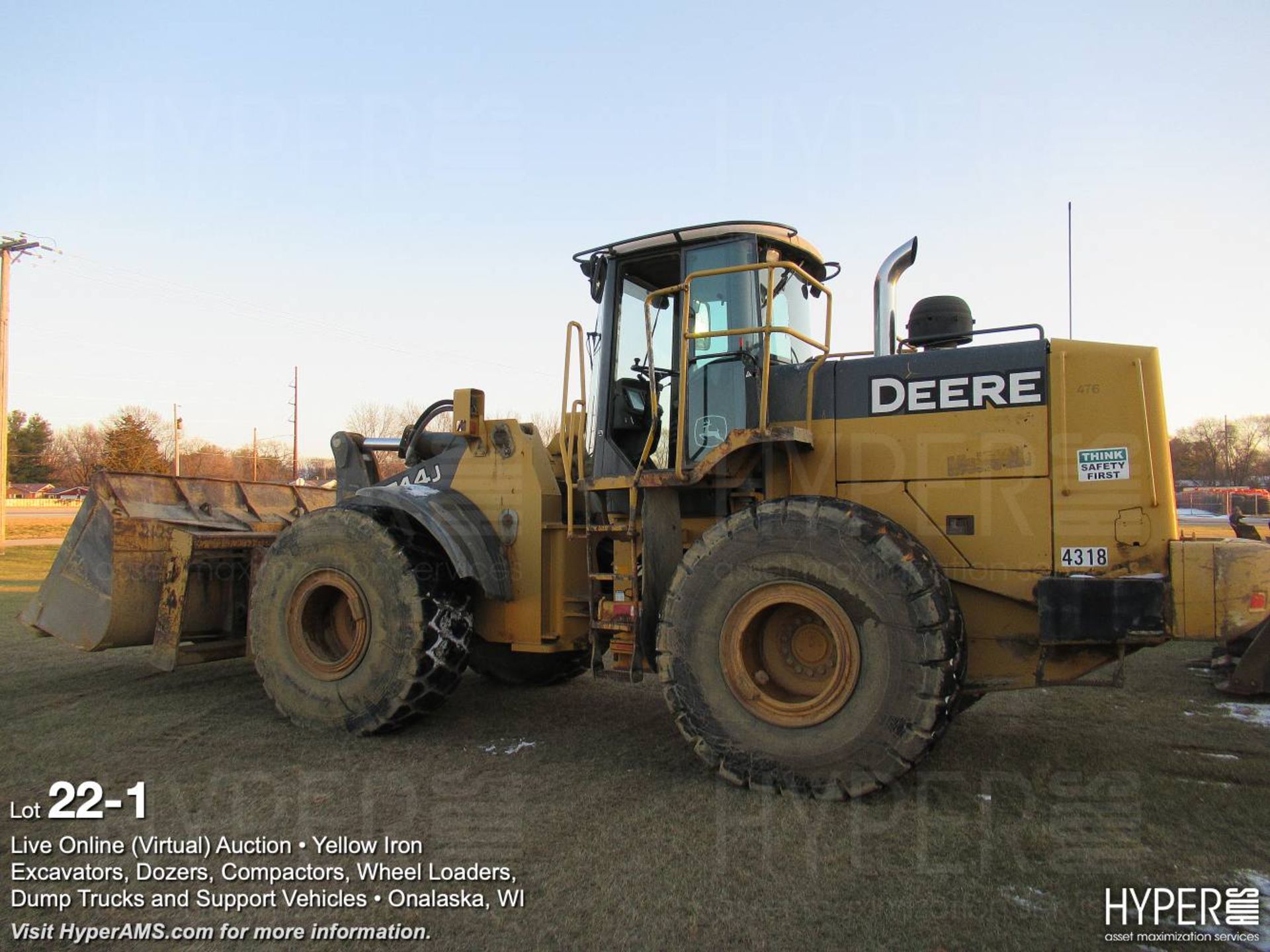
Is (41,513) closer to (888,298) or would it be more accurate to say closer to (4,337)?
(4,337)

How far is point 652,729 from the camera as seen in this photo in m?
5.64

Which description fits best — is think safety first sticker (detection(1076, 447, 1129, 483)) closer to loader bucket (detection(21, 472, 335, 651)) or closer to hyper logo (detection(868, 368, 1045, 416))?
A: hyper logo (detection(868, 368, 1045, 416))

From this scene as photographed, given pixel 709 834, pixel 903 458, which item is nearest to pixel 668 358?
Answer: pixel 903 458

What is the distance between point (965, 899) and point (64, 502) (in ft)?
210

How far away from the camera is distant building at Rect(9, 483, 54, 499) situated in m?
67.7


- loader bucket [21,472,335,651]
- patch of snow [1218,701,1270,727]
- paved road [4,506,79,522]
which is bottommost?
patch of snow [1218,701,1270,727]

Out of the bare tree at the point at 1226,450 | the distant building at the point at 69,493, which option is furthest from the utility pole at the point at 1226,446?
the distant building at the point at 69,493

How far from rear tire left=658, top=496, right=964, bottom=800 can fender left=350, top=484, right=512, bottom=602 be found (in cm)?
139

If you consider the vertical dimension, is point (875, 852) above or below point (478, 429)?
below

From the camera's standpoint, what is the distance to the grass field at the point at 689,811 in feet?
10.2

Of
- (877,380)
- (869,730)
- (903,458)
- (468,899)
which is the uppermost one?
(877,380)

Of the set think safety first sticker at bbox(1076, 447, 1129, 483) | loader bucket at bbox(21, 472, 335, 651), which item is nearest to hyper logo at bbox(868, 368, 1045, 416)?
think safety first sticker at bbox(1076, 447, 1129, 483)

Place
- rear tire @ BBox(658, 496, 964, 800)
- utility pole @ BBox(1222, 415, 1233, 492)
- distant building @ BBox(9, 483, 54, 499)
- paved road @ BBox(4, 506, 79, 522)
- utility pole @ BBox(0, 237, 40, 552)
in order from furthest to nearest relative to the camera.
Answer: distant building @ BBox(9, 483, 54, 499), utility pole @ BBox(1222, 415, 1233, 492), paved road @ BBox(4, 506, 79, 522), utility pole @ BBox(0, 237, 40, 552), rear tire @ BBox(658, 496, 964, 800)

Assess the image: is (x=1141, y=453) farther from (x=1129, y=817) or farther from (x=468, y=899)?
(x=468, y=899)
